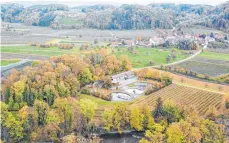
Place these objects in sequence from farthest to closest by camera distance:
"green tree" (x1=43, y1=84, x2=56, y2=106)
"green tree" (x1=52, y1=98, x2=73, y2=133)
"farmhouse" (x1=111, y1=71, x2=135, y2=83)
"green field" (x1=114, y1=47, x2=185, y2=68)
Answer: "green field" (x1=114, y1=47, x2=185, y2=68)
"farmhouse" (x1=111, y1=71, x2=135, y2=83)
"green tree" (x1=43, y1=84, x2=56, y2=106)
"green tree" (x1=52, y1=98, x2=73, y2=133)

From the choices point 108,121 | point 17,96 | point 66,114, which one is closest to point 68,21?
point 17,96

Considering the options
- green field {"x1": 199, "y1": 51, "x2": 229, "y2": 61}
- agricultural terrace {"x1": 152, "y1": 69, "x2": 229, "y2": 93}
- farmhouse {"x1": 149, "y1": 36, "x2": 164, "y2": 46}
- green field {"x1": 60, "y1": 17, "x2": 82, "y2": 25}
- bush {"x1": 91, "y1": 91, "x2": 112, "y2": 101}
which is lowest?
bush {"x1": 91, "y1": 91, "x2": 112, "y2": 101}

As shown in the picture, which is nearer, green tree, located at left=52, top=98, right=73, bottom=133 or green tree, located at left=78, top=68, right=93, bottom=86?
green tree, located at left=52, top=98, right=73, bottom=133

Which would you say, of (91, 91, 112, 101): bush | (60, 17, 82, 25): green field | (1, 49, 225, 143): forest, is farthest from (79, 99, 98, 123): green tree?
(60, 17, 82, 25): green field

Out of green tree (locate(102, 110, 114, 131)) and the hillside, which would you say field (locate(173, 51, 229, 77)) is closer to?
green tree (locate(102, 110, 114, 131))

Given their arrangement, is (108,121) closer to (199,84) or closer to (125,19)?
(199,84)

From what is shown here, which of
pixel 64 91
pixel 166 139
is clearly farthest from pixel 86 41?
pixel 166 139

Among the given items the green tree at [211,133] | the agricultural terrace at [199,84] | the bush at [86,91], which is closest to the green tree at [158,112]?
the green tree at [211,133]
